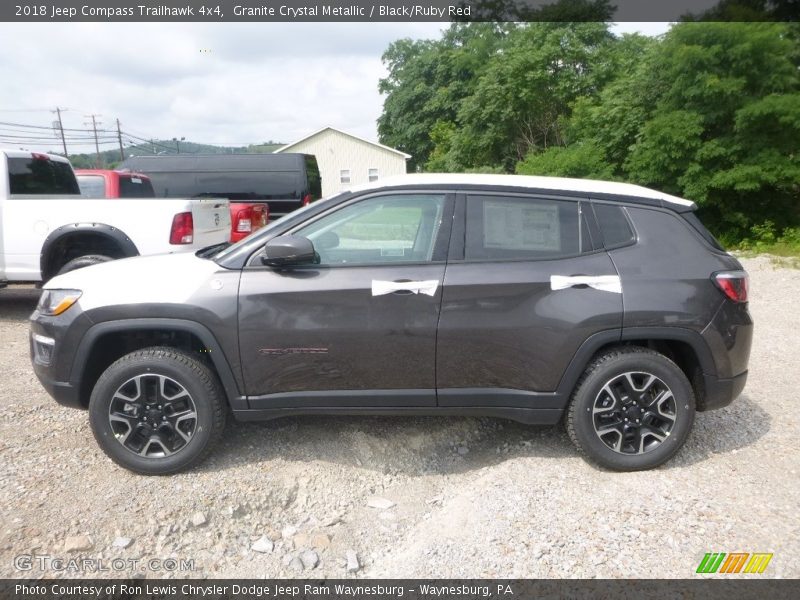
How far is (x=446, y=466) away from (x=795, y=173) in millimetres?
13079

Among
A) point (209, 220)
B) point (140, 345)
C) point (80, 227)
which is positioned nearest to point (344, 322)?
point (140, 345)

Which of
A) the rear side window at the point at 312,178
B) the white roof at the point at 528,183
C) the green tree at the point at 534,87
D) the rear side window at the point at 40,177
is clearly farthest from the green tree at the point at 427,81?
the white roof at the point at 528,183

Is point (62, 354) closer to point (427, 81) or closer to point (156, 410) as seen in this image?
point (156, 410)

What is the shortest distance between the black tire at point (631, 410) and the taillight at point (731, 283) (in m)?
0.53

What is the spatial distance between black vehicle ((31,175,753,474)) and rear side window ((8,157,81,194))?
4.86 m

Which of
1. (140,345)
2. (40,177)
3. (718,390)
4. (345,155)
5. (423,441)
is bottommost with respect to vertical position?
(423,441)

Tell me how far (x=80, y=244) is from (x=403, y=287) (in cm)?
529

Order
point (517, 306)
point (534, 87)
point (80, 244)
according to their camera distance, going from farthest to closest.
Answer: point (534, 87) → point (80, 244) → point (517, 306)

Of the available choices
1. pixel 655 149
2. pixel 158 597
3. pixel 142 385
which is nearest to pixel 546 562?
pixel 158 597

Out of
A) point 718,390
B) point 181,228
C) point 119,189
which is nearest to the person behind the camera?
point 718,390

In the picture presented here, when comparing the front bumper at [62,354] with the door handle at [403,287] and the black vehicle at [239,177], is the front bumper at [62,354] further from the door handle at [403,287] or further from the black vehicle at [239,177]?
the black vehicle at [239,177]

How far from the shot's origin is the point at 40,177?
7.96 metres

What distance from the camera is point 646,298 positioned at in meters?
3.50

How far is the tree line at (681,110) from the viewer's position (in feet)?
43.5
